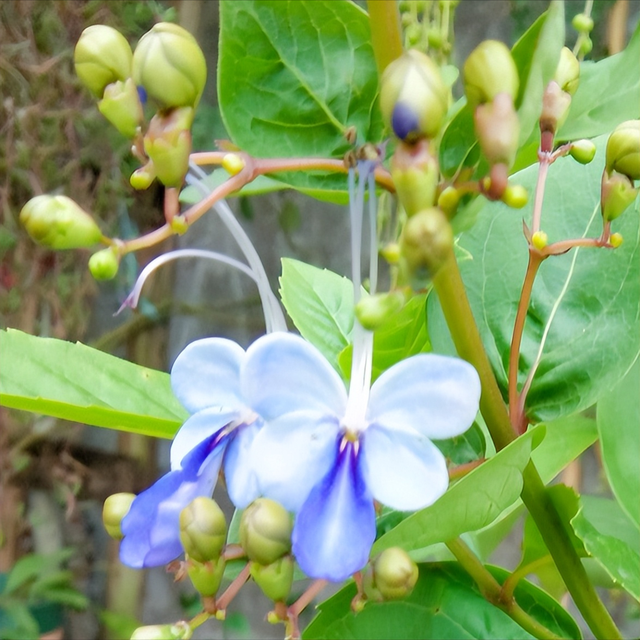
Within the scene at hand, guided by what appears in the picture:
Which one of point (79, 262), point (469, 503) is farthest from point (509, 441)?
point (79, 262)

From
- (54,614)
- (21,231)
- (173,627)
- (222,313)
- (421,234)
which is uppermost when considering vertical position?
(421,234)

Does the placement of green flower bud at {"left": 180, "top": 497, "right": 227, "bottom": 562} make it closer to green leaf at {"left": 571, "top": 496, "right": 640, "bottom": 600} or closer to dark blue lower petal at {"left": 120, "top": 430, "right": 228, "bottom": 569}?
dark blue lower petal at {"left": 120, "top": 430, "right": 228, "bottom": 569}

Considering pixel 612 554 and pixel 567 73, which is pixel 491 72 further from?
pixel 612 554

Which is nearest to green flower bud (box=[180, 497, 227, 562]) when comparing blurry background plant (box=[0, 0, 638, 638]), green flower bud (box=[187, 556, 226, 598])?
green flower bud (box=[187, 556, 226, 598])

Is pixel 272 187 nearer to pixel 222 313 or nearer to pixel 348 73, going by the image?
pixel 348 73

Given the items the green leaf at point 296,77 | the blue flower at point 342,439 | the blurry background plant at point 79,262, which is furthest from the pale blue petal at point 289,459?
the blurry background plant at point 79,262

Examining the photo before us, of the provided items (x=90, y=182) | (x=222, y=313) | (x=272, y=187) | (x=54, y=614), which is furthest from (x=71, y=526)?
(x=272, y=187)

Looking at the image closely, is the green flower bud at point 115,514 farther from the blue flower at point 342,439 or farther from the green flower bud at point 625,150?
the green flower bud at point 625,150
